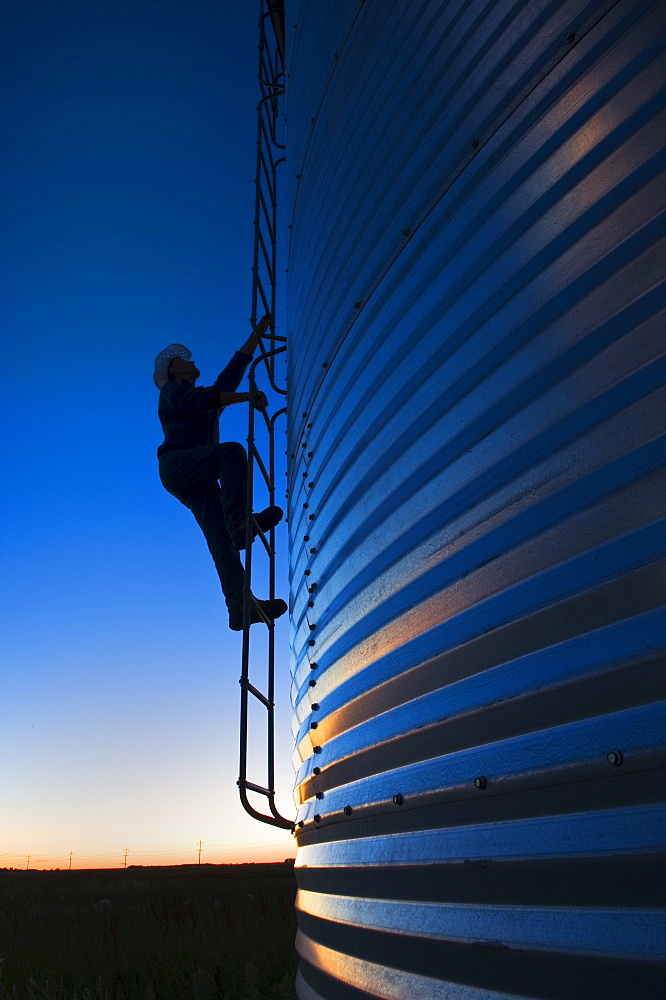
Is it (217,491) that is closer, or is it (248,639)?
(248,639)

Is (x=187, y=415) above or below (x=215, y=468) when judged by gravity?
above

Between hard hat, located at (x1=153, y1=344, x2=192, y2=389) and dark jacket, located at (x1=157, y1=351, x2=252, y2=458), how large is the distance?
37 centimetres

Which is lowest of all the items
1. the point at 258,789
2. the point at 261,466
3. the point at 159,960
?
the point at 159,960

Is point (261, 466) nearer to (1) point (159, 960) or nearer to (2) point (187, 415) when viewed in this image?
(2) point (187, 415)

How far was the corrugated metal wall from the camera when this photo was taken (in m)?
1.35

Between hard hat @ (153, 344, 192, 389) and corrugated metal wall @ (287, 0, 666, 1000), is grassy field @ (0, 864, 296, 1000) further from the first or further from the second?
hard hat @ (153, 344, 192, 389)

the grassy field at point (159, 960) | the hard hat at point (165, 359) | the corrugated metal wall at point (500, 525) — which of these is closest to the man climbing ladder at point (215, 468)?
the hard hat at point (165, 359)

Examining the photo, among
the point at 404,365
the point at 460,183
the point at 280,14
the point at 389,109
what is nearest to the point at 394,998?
the point at 404,365

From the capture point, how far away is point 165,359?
6.10 meters

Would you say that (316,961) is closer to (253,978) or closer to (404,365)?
(404,365)

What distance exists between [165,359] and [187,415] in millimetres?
753

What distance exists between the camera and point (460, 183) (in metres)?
2.09

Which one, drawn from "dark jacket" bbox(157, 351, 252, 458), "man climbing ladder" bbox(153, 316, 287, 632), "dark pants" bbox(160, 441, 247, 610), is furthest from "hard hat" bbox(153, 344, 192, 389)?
"dark pants" bbox(160, 441, 247, 610)

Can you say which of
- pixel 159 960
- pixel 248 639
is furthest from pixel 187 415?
pixel 159 960
